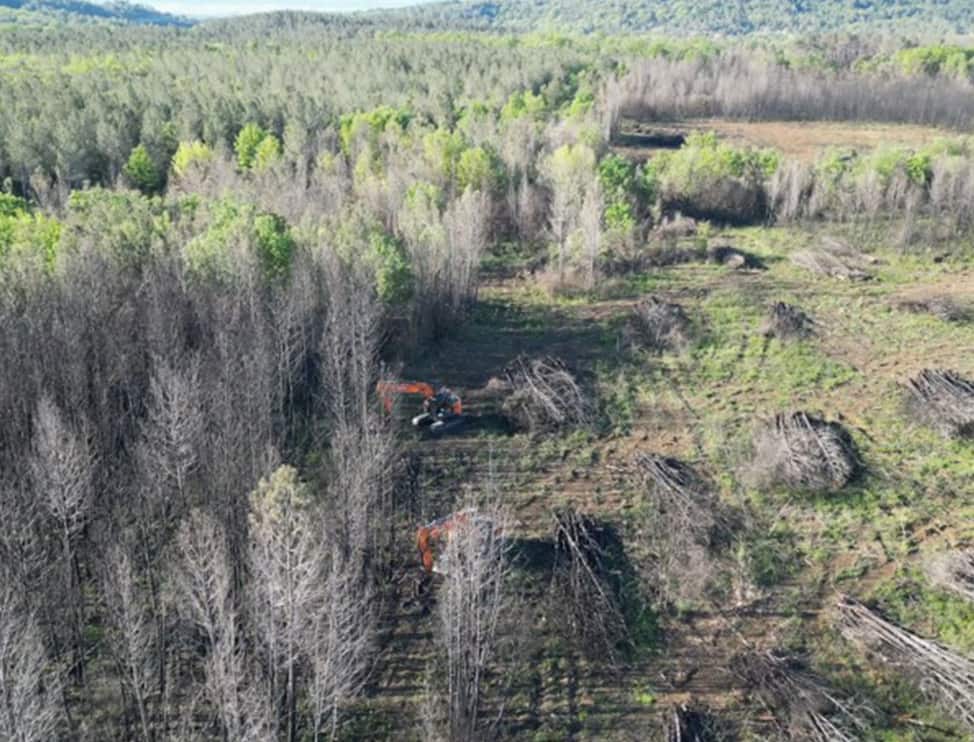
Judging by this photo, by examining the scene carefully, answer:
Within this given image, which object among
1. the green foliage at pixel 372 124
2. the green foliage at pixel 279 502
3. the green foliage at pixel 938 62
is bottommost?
the green foliage at pixel 279 502

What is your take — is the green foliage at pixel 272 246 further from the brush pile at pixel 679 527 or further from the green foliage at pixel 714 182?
the green foliage at pixel 714 182

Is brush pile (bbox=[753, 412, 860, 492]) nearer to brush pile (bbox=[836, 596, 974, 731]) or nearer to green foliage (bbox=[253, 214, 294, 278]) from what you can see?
brush pile (bbox=[836, 596, 974, 731])

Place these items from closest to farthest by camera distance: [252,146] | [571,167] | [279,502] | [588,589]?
1. [279,502]
2. [588,589]
3. [571,167]
4. [252,146]

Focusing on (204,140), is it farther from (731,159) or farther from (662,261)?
(731,159)

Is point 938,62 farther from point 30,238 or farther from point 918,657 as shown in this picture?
point 30,238

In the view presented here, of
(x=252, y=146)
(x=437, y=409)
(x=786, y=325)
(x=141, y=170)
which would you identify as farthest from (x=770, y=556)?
(x=141, y=170)

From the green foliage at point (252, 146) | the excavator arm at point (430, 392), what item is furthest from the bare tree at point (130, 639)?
the green foliage at point (252, 146)
